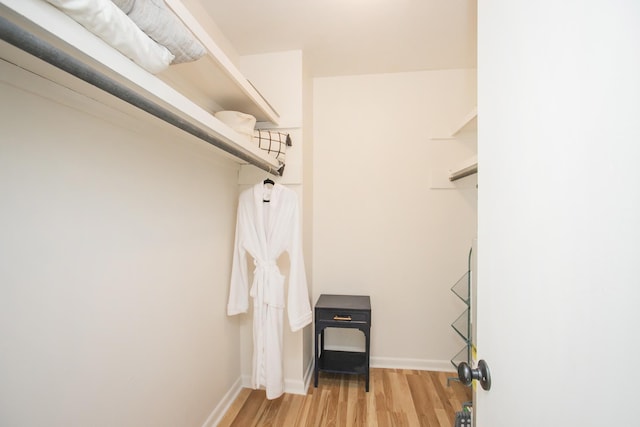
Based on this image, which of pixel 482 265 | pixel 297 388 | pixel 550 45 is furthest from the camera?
pixel 297 388

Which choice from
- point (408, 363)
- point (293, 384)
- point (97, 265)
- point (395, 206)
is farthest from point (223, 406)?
point (395, 206)

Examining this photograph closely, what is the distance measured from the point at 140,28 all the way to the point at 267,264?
54.7 inches

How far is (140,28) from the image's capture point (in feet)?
2.50

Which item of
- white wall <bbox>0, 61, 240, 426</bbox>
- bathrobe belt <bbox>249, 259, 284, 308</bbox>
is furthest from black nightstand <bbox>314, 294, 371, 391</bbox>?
white wall <bbox>0, 61, 240, 426</bbox>

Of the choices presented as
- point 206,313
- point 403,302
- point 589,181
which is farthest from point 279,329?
point 589,181

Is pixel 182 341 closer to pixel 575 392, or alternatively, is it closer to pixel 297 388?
pixel 297 388

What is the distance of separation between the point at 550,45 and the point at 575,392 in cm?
60

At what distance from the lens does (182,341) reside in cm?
141

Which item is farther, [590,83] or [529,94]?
[529,94]

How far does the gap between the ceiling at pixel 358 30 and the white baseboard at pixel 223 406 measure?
2.52 m

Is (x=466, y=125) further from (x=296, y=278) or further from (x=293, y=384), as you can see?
(x=293, y=384)

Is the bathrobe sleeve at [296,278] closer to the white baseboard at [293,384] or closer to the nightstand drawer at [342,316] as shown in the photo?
the nightstand drawer at [342,316]

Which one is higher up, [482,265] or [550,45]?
[550,45]

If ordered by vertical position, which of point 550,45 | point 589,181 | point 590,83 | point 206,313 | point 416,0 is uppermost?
point 416,0
